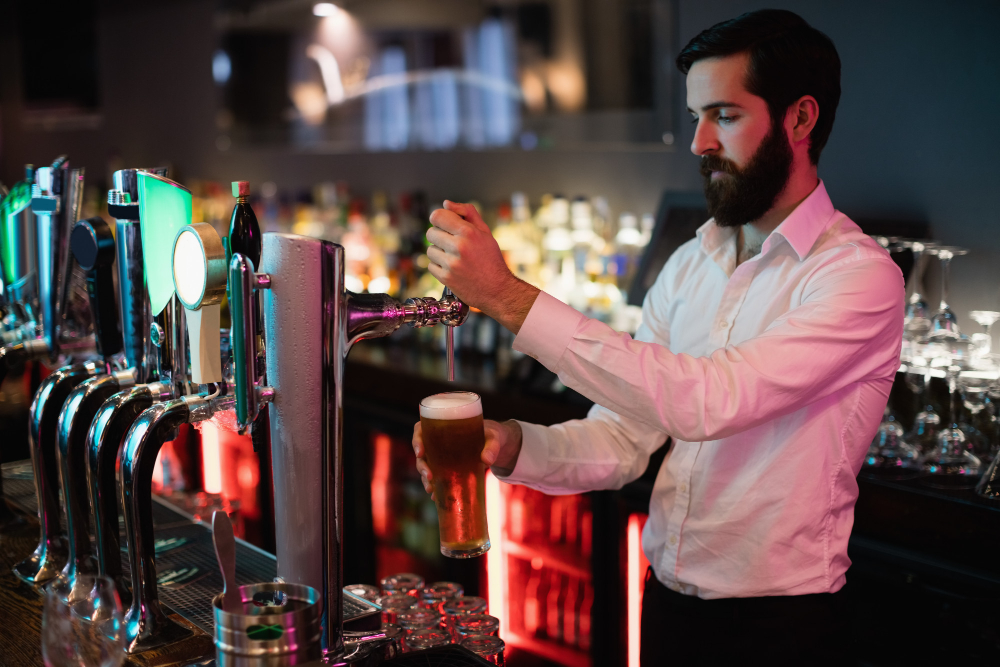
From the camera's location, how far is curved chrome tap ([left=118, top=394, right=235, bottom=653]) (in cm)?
109

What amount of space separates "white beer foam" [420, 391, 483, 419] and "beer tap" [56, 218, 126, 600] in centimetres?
44

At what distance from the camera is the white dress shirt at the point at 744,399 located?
1.29 meters

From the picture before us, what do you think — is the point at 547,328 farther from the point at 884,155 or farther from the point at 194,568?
the point at 884,155

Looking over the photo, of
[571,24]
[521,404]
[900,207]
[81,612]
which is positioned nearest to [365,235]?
[571,24]

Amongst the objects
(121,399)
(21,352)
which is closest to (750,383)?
(121,399)

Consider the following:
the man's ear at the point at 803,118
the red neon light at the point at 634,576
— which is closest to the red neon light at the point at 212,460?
the red neon light at the point at 634,576

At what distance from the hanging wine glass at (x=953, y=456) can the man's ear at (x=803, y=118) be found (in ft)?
2.21

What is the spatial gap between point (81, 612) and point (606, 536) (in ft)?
5.60

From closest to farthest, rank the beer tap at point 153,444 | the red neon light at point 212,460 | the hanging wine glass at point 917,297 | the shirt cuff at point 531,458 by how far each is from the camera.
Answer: the beer tap at point 153,444
the shirt cuff at point 531,458
the hanging wine glass at point 917,297
the red neon light at point 212,460

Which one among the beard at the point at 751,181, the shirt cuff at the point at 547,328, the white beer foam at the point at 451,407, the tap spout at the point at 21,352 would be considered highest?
the beard at the point at 751,181

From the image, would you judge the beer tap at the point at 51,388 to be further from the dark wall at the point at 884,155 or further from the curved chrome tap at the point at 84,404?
the dark wall at the point at 884,155

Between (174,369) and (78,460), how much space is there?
0.76 ft

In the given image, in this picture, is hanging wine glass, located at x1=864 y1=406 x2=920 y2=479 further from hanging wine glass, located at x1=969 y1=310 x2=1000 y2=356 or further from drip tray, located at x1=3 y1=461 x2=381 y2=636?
drip tray, located at x1=3 y1=461 x2=381 y2=636

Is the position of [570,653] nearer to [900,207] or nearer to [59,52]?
[900,207]
